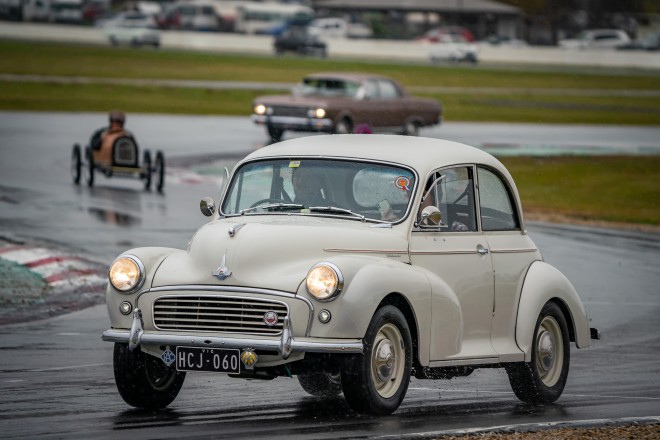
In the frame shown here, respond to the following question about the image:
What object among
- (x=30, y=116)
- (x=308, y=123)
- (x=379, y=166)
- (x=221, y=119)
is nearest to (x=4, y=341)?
(x=379, y=166)

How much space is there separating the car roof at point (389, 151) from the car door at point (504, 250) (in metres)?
0.17

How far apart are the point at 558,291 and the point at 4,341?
4.70m

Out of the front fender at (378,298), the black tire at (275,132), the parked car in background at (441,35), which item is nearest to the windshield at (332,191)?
the front fender at (378,298)

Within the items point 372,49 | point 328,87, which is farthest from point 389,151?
point 372,49

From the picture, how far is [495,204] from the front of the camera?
10125 mm

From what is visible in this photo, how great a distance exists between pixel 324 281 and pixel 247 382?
2097 millimetres

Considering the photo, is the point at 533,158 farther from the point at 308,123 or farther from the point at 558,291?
the point at 558,291

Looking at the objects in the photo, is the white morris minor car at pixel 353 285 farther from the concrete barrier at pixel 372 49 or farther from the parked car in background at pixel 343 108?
the concrete barrier at pixel 372 49

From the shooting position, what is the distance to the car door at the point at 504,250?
31.7ft

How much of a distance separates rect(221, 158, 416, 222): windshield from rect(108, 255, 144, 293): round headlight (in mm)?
1011

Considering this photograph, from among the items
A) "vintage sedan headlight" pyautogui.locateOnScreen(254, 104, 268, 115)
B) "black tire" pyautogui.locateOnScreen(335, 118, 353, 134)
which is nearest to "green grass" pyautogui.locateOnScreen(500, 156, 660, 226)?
"black tire" pyautogui.locateOnScreen(335, 118, 353, 134)

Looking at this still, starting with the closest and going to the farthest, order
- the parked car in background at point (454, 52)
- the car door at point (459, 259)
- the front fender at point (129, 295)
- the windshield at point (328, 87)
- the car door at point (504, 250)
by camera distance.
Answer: the front fender at point (129, 295) < the car door at point (459, 259) < the car door at point (504, 250) < the windshield at point (328, 87) < the parked car in background at point (454, 52)

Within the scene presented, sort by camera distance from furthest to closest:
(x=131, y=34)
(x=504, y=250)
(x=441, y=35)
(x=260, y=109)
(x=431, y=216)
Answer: (x=441, y=35) → (x=131, y=34) → (x=260, y=109) → (x=504, y=250) → (x=431, y=216)

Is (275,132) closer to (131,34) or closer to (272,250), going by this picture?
(272,250)
